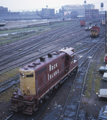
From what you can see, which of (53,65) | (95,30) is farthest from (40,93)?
(95,30)

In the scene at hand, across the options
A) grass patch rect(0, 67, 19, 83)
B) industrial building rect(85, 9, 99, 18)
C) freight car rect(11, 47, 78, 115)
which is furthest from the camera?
industrial building rect(85, 9, 99, 18)

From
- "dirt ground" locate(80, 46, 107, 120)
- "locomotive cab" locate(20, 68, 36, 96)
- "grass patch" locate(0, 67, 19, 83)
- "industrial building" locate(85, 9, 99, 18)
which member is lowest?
"dirt ground" locate(80, 46, 107, 120)

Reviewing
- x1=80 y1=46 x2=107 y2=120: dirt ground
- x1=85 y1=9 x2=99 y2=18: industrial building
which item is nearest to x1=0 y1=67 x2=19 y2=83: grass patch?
x1=80 y1=46 x2=107 y2=120: dirt ground

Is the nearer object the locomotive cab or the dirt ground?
the locomotive cab

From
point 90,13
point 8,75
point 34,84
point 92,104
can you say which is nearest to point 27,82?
point 34,84

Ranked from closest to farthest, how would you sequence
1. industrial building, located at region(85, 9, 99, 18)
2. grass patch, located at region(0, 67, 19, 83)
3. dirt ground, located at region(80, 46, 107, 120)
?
dirt ground, located at region(80, 46, 107, 120), grass patch, located at region(0, 67, 19, 83), industrial building, located at region(85, 9, 99, 18)

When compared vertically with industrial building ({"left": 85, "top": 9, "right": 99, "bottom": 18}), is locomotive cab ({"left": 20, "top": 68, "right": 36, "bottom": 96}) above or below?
below

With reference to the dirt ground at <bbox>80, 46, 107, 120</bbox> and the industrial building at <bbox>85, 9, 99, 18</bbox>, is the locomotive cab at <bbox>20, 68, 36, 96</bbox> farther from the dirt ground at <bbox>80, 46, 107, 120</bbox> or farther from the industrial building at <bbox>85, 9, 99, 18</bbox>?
the industrial building at <bbox>85, 9, 99, 18</bbox>

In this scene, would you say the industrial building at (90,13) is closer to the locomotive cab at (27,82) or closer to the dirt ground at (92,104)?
the dirt ground at (92,104)

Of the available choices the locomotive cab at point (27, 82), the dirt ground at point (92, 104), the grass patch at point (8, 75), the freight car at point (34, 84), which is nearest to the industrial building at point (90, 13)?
the grass patch at point (8, 75)

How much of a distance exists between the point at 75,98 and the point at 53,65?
4.34 meters

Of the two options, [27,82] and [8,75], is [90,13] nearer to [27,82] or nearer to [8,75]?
[8,75]

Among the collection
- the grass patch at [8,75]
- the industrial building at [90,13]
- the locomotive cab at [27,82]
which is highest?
the industrial building at [90,13]

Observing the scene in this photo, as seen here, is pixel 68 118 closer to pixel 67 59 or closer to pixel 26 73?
pixel 26 73
